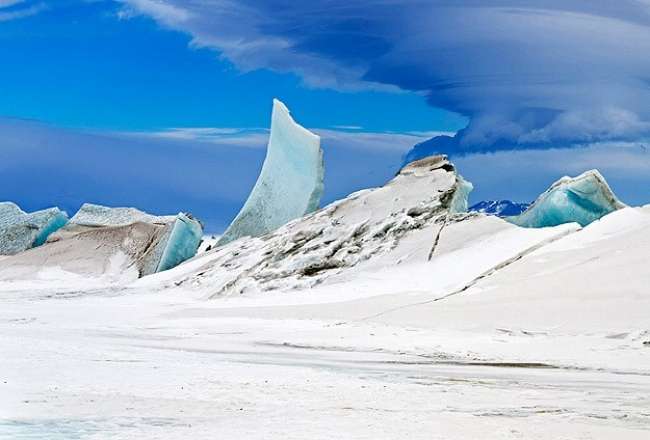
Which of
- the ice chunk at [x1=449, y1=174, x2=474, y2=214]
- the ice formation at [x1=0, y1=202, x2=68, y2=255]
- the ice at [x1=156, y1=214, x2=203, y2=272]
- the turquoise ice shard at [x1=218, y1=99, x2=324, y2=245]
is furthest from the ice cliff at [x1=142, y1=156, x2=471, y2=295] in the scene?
the ice formation at [x1=0, y1=202, x2=68, y2=255]

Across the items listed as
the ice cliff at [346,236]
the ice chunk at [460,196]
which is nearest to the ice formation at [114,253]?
the ice cliff at [346,236]

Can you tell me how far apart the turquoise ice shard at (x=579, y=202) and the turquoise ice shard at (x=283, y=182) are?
7.53 meters

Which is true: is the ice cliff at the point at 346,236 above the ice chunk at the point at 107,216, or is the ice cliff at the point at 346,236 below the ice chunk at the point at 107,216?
above

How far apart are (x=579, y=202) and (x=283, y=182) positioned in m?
10.2

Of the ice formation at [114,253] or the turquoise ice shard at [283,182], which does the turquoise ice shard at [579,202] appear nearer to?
the turquoise ice shard at [283,182]

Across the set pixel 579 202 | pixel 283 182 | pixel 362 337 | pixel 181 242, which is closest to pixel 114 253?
pixel 181 242

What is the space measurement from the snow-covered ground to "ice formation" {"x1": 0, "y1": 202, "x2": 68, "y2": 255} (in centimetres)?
748

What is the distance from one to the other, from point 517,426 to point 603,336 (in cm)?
794

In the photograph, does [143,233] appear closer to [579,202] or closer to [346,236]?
[346,236]

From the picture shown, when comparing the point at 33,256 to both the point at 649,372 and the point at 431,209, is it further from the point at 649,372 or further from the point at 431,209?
the point at 649,372

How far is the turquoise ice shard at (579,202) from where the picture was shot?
2644 centimetres

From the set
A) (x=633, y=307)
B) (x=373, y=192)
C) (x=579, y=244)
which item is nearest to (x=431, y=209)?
(x=373, y=192)

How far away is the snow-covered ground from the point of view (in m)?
7.89

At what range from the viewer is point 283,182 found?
31.4m
